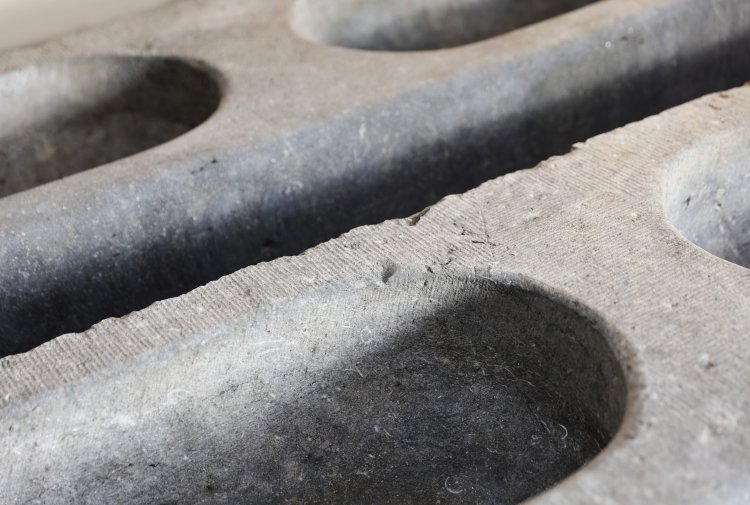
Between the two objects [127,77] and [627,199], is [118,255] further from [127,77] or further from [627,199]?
[627,199]

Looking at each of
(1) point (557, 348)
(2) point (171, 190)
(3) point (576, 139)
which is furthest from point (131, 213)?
(3) point (576, 139)

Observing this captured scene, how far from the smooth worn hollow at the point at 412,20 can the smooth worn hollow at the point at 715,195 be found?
232cm

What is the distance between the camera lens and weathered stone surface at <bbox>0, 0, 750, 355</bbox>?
3.33 meters

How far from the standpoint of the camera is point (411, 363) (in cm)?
272

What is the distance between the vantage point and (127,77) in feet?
14.4

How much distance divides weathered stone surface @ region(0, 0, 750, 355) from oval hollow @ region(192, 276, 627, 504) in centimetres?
105

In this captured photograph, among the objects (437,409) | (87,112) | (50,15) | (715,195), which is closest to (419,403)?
(437,409)

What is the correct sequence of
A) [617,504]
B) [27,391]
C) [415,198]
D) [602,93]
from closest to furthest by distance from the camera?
[617,504], [27,391], [415,198], [602,93]

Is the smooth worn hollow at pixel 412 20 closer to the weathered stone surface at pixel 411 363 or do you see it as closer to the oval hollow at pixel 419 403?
the weathered stone surface at pixel 411 363

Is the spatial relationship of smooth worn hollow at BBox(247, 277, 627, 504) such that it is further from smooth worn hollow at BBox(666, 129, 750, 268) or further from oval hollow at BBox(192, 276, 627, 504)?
smooth worn hollow at BBox(666, 129, 750, 268)

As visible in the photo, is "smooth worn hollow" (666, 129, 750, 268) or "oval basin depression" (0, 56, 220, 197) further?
"oval basin depression" (0, 56, 220, 197)

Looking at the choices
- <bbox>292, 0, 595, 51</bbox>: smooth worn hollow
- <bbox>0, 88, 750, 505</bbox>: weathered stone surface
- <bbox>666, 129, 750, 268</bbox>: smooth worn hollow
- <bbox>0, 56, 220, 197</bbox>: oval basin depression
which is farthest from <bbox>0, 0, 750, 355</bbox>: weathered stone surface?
<bbox>666, 129, 750, 268</bbox>: smooth worn hollow

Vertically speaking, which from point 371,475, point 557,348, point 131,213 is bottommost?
point 371,475

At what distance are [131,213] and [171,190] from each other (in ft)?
0.52
